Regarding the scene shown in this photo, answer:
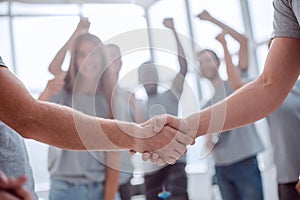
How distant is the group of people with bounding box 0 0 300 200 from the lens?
69 centimetres

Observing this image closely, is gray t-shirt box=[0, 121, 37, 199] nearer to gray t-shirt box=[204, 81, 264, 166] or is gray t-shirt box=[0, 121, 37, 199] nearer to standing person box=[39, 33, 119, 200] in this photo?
standing person box=[39, 33, 119, 200]

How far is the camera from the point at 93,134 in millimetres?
753

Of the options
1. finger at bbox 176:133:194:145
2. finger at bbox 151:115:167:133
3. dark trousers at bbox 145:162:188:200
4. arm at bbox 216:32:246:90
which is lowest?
dark trousers at bbox 145:162:188:200

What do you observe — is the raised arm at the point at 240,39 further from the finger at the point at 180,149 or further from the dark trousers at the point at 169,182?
the finger at the point at 180,149

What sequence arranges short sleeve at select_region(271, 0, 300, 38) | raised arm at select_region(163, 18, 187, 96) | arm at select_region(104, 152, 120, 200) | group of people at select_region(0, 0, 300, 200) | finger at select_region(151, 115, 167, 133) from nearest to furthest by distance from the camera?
group of people at select_region(0, 0, 300, 200)
short sleeve at select_region(271, 0, 300, 38)
finger at select_region(151, 115, 167, 133)
arm at select_region(104, 152, 120, 200)
raised arm at select_region(163, 18, 187, 96)

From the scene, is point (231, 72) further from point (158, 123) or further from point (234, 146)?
point (158, 123)

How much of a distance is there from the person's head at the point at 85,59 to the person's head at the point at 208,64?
60cm

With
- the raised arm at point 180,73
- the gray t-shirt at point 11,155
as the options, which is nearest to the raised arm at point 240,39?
the raised arm at point 180,73

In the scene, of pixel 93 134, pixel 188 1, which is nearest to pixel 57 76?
pixel 93 134

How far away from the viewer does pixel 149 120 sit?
99 cm

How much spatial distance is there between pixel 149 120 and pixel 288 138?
0.87 m

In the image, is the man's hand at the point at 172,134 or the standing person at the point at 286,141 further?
the standing person at the point at 286,141

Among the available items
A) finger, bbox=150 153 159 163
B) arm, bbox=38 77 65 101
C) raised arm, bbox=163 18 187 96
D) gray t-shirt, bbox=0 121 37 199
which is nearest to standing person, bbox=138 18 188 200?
raised arm, bbox=163 18 187 96

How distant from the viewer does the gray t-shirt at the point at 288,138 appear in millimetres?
1608
